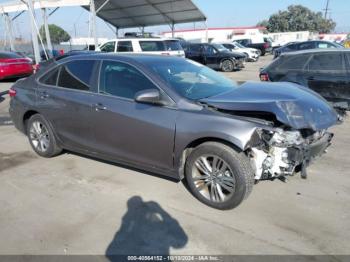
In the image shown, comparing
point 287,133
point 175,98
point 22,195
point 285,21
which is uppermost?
point 285,21

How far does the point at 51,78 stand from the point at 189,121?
2.60 metres

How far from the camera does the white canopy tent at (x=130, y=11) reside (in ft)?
73.0

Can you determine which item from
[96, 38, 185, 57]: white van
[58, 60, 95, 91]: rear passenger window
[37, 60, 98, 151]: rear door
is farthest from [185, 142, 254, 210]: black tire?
[96, 38, 185, 57]: white van

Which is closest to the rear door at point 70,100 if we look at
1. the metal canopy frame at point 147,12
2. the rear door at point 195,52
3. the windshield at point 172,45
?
the windshield at point 172,45

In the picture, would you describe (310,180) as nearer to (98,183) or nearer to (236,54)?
(98,183)

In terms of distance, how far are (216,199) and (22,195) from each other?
241 cm

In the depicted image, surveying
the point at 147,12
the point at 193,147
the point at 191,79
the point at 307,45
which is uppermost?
the point at 147,12

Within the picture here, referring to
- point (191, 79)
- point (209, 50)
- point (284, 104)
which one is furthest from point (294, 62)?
point (209, 50)

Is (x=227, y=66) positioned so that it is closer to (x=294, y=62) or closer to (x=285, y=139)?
(x=294, y=62)

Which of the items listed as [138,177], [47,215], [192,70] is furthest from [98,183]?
[192,70]

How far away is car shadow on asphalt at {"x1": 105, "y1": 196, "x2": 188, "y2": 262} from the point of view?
2990 millimetres

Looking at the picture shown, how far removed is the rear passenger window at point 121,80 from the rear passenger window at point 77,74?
10.4 inches

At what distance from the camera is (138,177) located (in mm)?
4473

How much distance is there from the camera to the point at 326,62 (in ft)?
24.2
